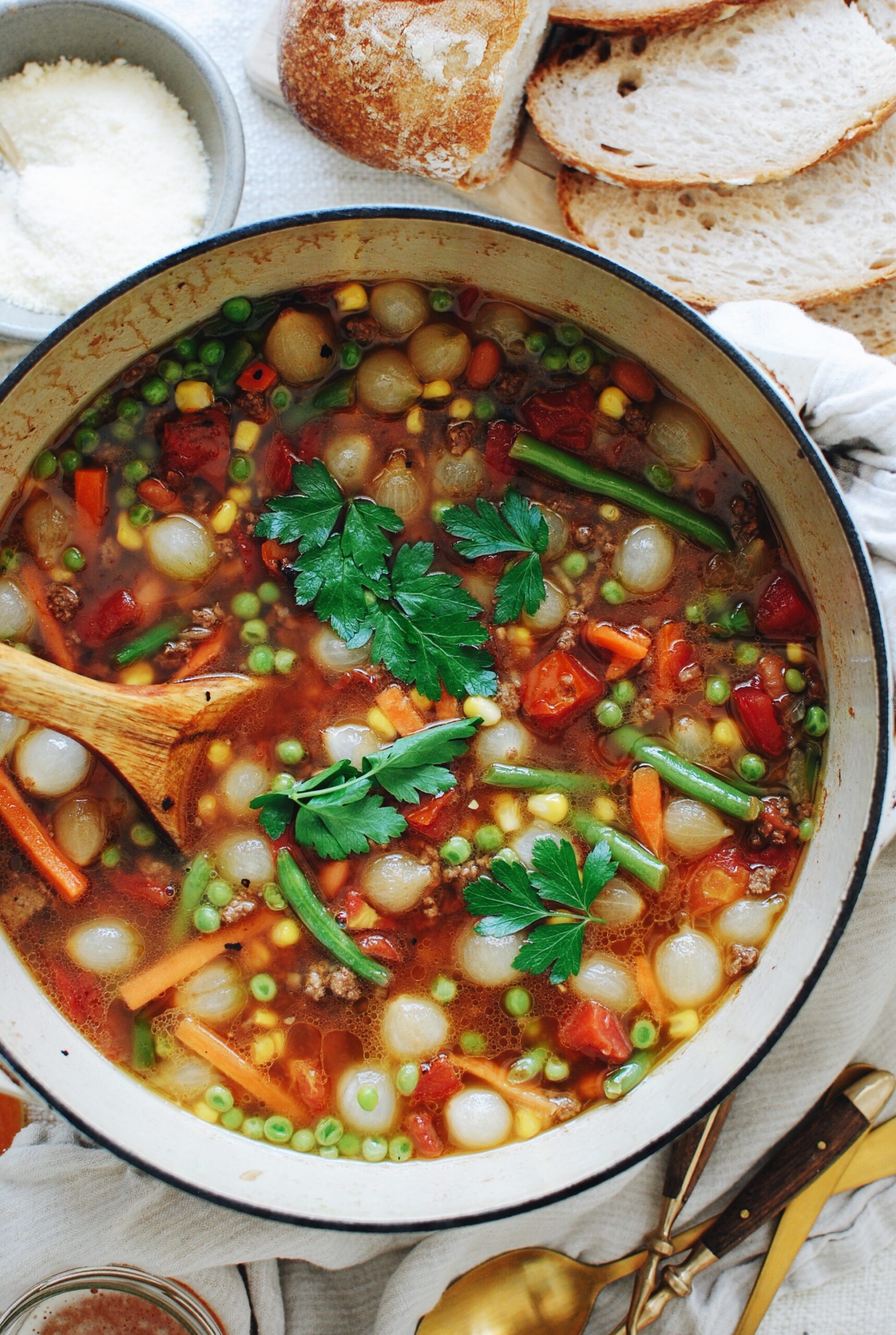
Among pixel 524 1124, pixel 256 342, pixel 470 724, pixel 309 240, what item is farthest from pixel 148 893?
pixel 309 240

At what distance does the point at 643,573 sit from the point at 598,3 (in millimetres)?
1522

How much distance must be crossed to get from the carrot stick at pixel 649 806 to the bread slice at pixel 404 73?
5.11ft

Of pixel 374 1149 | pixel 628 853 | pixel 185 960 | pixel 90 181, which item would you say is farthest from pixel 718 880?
pixel 90 181

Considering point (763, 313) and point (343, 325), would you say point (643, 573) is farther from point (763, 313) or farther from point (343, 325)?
point (343, 325)

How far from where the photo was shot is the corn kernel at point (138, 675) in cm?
285

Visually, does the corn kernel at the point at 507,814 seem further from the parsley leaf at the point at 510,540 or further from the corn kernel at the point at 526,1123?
the corn kernel at the point at 526,1123

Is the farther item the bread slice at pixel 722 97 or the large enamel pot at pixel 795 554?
the bread slice at pixel 722 97

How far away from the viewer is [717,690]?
2.86 metres

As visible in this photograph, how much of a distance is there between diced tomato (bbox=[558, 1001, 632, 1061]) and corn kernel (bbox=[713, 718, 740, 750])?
0.68 m

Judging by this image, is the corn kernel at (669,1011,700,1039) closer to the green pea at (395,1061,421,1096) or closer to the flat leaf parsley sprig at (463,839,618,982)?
the flat leaf parsley sprig at (463,839,618,982)

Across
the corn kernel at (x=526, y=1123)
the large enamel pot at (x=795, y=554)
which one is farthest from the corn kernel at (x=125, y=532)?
the corn kernel at (x=526, y=1123)

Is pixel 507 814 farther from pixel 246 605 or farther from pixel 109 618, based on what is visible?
pixel 109 618

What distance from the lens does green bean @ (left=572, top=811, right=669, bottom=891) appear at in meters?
2.84

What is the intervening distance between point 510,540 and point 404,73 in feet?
3.78
